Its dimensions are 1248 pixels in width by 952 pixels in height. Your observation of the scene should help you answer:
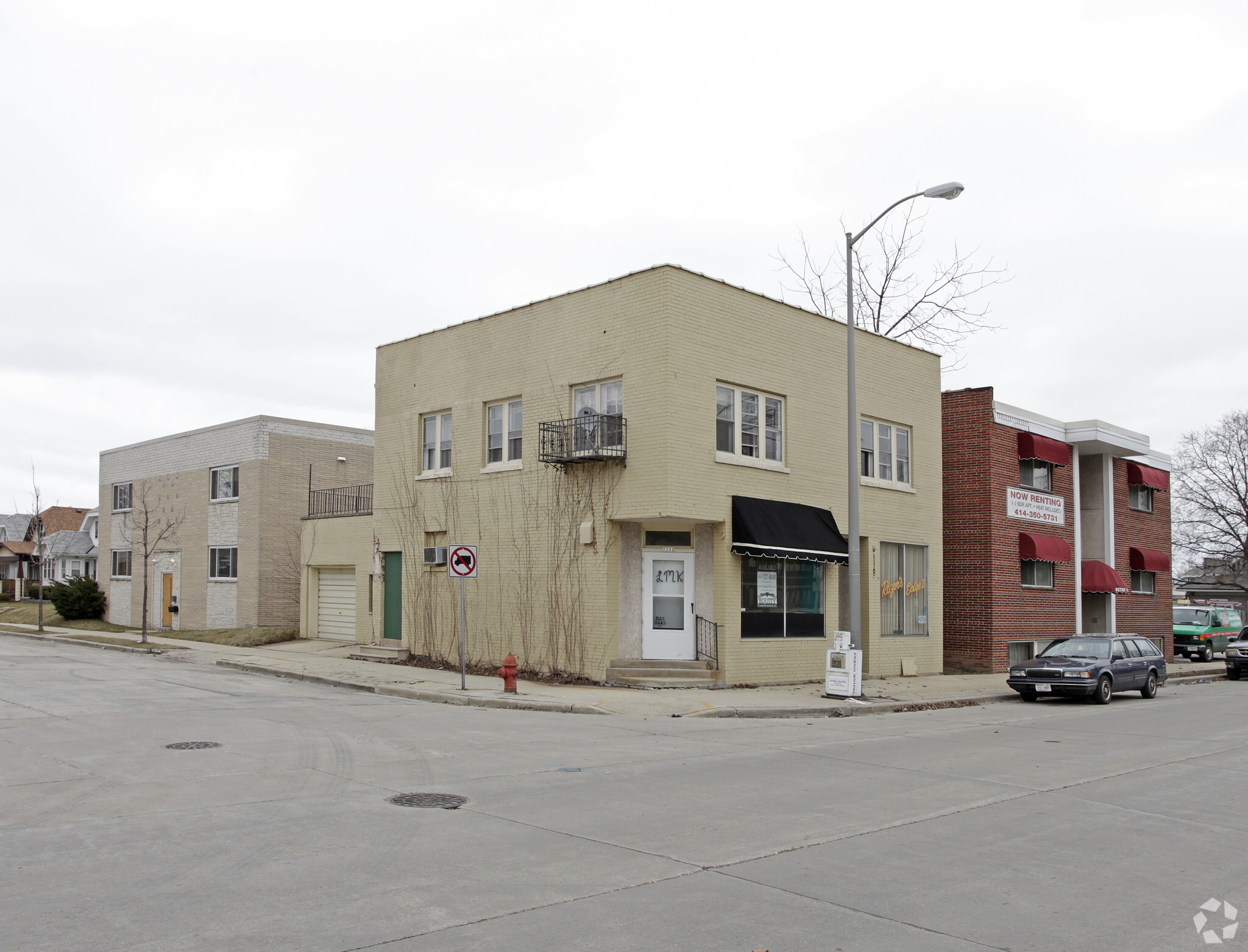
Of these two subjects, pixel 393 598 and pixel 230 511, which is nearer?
pixel 393 598

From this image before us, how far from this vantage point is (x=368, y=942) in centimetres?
531

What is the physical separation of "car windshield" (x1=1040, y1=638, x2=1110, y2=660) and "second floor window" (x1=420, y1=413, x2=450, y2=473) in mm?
13593

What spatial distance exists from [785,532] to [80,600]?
3206cm

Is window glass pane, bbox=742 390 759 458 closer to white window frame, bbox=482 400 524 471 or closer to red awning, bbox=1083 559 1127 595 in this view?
white window frame, bbox=482 400 524 471

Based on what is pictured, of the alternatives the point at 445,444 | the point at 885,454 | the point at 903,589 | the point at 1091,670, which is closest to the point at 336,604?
the point at 445,444

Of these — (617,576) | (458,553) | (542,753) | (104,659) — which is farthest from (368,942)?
(104,659)

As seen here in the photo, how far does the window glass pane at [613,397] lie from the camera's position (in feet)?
66.0

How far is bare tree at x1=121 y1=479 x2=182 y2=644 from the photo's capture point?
122 feet

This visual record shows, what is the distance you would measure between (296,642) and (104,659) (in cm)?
552

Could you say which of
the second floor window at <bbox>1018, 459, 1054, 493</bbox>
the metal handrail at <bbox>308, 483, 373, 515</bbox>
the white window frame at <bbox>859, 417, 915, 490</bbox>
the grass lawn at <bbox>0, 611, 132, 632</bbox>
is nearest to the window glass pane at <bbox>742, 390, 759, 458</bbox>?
the white window frame at <bbox>859, 417, 915, 490</bbox>

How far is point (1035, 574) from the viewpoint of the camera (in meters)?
28.6

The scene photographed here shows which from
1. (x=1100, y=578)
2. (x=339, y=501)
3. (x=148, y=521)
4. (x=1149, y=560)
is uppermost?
(x=339, y=501)

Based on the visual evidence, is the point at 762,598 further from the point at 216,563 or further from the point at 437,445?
the point at 216,563

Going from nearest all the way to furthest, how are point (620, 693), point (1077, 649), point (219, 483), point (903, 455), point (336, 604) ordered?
point (620, 693)
point (1077, 649)
point (903, 455)
point (336, 604)
point (219, 483)
